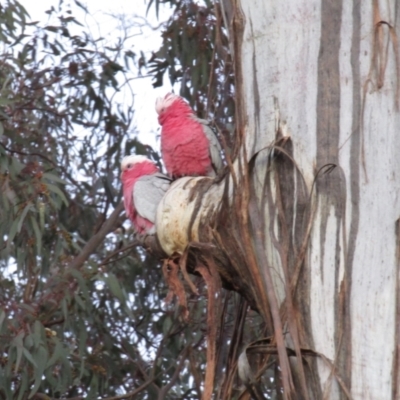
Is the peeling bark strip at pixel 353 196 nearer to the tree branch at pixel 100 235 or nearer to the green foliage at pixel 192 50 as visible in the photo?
the green foliage at pixel 192 50

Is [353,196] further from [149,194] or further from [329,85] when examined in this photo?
[149,194]

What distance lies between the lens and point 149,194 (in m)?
2.66

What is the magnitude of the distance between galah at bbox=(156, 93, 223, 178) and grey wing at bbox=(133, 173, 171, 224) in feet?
0.53

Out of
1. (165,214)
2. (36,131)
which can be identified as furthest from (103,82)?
(165,214)

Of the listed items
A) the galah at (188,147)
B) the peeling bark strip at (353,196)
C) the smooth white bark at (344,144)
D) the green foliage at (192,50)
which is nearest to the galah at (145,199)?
the galah at (188,147)

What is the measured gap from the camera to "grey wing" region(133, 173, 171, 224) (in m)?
2.59

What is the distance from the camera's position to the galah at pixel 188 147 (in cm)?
290

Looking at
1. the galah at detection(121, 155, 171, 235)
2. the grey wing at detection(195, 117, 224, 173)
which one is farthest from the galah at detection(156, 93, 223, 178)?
the galah at detection(121, 155, 171, 235)

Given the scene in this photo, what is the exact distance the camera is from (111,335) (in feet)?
13.7

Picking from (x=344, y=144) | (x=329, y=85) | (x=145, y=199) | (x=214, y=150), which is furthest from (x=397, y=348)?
(x=214, y=150)

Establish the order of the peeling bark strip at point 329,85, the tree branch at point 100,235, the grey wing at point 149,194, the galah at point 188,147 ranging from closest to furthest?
the peeling bark strip at point 329,85 → the grey wing at point 149,194 → the galah at point 188,147 → the tree branch at point 100,235

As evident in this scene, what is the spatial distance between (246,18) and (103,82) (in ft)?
8.48

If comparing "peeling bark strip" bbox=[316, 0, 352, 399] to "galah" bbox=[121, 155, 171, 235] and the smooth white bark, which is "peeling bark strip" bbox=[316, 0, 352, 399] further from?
"galah" bbox=[121, 155, 171, 235]

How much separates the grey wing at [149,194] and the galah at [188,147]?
0.53 ft
